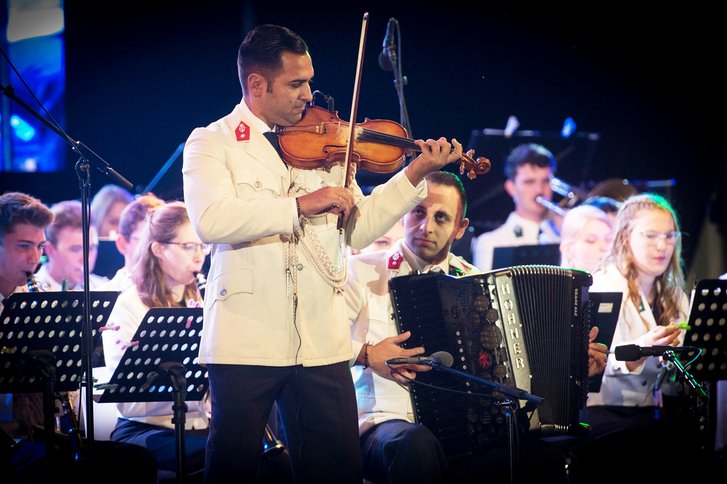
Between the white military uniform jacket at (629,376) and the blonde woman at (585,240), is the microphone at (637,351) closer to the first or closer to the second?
the white military uniform jacket at (629,376)

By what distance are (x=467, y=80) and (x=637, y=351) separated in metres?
4.12

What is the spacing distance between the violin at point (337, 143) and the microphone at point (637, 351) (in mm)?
1279

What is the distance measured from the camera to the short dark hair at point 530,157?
7914 mm

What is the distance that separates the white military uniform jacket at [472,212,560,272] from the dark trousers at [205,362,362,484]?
4.80 m

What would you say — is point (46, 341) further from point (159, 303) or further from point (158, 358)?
point (159, 303)

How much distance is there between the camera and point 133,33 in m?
7.71

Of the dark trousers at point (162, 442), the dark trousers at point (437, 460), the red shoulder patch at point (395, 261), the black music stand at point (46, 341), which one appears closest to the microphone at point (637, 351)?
the dark trousers at point (437, 460)

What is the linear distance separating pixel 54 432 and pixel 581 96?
647 cm

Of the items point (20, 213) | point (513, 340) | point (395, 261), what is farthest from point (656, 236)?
point (20, 213)

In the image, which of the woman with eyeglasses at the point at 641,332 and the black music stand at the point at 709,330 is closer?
the black music stand at the point at 709,330

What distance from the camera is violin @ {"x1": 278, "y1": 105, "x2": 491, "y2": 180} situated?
10.2ft

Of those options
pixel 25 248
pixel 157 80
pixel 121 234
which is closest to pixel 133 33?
pixel 157 80

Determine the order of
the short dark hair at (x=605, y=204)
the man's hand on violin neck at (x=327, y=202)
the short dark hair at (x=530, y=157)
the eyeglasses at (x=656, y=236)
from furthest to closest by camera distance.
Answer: the short dark hair at (x=530, y=157) < the short dark hair at (x=605, y=204) < the eyeglasses at (x=656, y=236) < the man's hand on violin neck at (x=327, y=202)

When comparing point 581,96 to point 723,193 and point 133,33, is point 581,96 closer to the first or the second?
point 723,193
